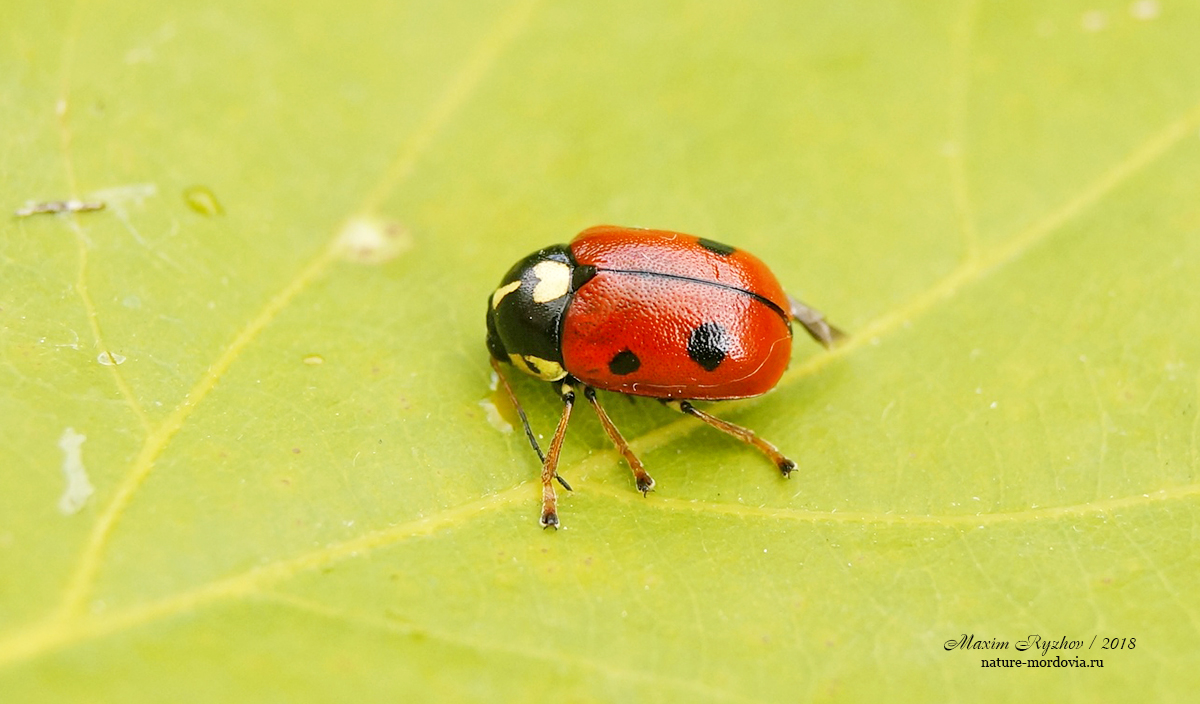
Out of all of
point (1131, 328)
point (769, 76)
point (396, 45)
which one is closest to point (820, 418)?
point (1131, 328)

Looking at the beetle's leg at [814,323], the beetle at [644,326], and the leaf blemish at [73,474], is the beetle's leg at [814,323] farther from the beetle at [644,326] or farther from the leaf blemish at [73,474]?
the leaf blemish at [73,474]

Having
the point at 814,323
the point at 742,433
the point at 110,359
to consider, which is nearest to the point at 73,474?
the point at 110,359

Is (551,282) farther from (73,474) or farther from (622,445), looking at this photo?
(73,474)

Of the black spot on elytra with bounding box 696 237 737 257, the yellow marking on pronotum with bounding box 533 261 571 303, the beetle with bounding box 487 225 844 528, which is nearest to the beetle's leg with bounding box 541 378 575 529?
the beetle with bounding box 487 225 844 528

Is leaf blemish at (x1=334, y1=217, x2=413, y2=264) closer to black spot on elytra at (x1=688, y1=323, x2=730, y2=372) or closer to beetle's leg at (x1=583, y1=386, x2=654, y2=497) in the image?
beetle's leg at (x1=583, y1=386, x2=654, y2=497)

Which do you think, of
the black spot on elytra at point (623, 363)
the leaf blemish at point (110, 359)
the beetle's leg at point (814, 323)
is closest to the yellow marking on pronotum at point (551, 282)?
the black spot on elytra at point (623, 363)

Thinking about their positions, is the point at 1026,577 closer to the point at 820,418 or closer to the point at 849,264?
the point at 820,418
